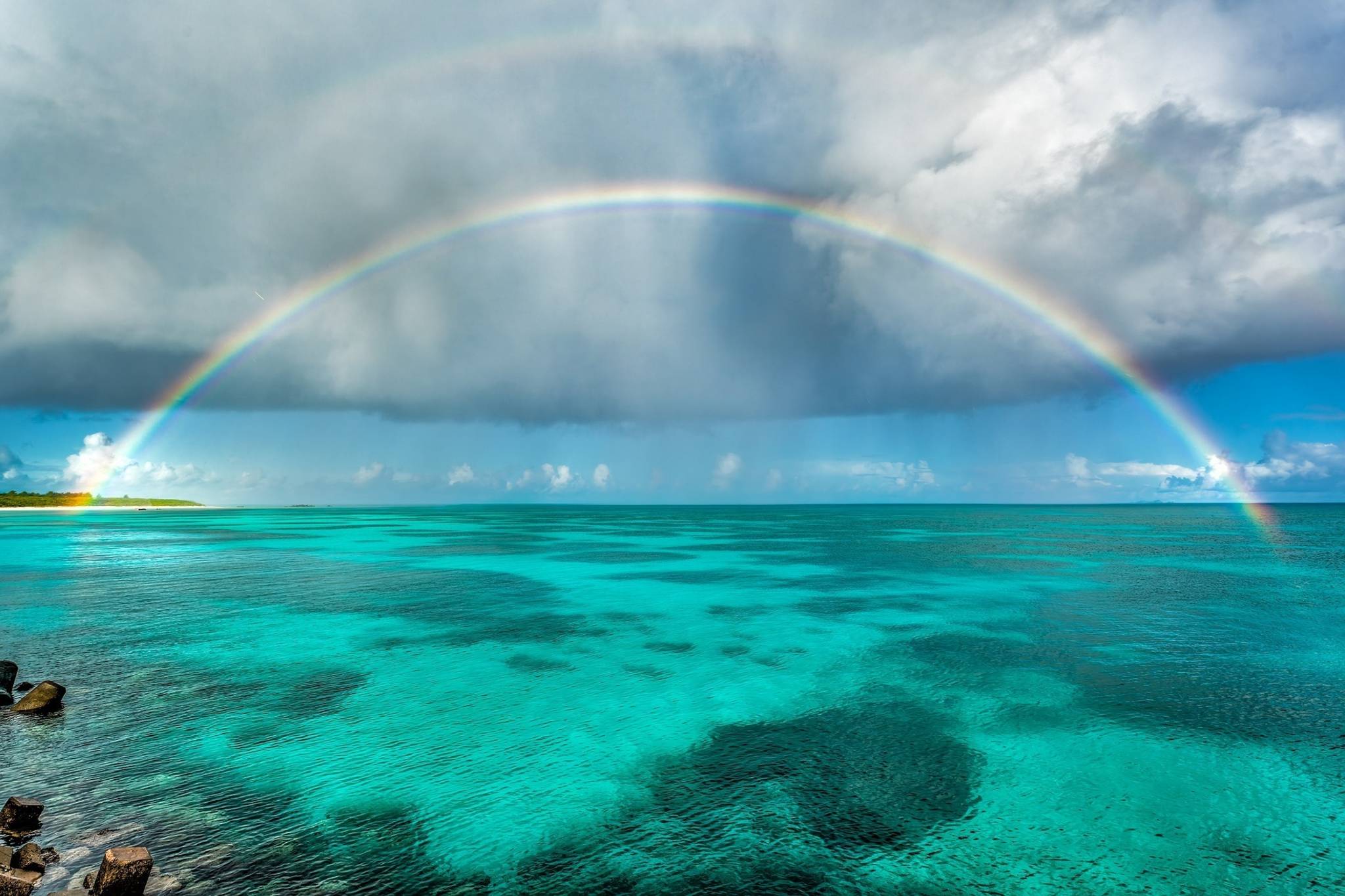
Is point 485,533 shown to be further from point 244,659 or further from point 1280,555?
point 1280,555

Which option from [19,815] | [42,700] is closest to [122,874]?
[19,815]

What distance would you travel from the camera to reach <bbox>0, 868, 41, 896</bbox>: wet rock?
9.22 metres

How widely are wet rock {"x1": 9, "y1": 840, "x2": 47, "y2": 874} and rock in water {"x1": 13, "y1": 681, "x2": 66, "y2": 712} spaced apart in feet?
34.5

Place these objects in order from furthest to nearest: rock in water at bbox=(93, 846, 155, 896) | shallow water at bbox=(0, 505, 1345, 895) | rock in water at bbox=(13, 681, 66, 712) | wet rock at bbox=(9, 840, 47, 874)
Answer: rock in water at bbox=(13, 681, 66, 712) → shallow water at bbox=(0, 505, 1345, 895) → wet rock at bbox=(9, 840, 47, 874) → rock in water at bbox=(93, 846, 155, 896)

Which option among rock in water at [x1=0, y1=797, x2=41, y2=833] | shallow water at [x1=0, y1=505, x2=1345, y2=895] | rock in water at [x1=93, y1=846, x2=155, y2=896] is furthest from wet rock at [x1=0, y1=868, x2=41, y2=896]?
rock in water at [x1=0, y1=797, x2=41, y2=833]

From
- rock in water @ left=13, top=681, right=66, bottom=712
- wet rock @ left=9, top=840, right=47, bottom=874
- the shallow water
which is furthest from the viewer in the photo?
rock in water @ left=13, top=681, right=66, bottom=712

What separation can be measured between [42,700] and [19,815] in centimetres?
894

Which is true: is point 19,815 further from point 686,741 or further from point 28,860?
point 686,741

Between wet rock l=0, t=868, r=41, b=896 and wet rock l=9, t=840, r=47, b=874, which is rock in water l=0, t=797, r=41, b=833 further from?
wet rock l=0, t=868, r=41, b=896

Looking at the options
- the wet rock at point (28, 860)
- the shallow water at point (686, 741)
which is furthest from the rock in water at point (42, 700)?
the wet rock at point (28, 860)

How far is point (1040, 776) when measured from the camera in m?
15.0

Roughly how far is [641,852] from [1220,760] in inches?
581

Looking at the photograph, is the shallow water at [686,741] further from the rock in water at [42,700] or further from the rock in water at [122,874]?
the rock in water at [122,874]

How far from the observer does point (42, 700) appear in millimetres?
18141
